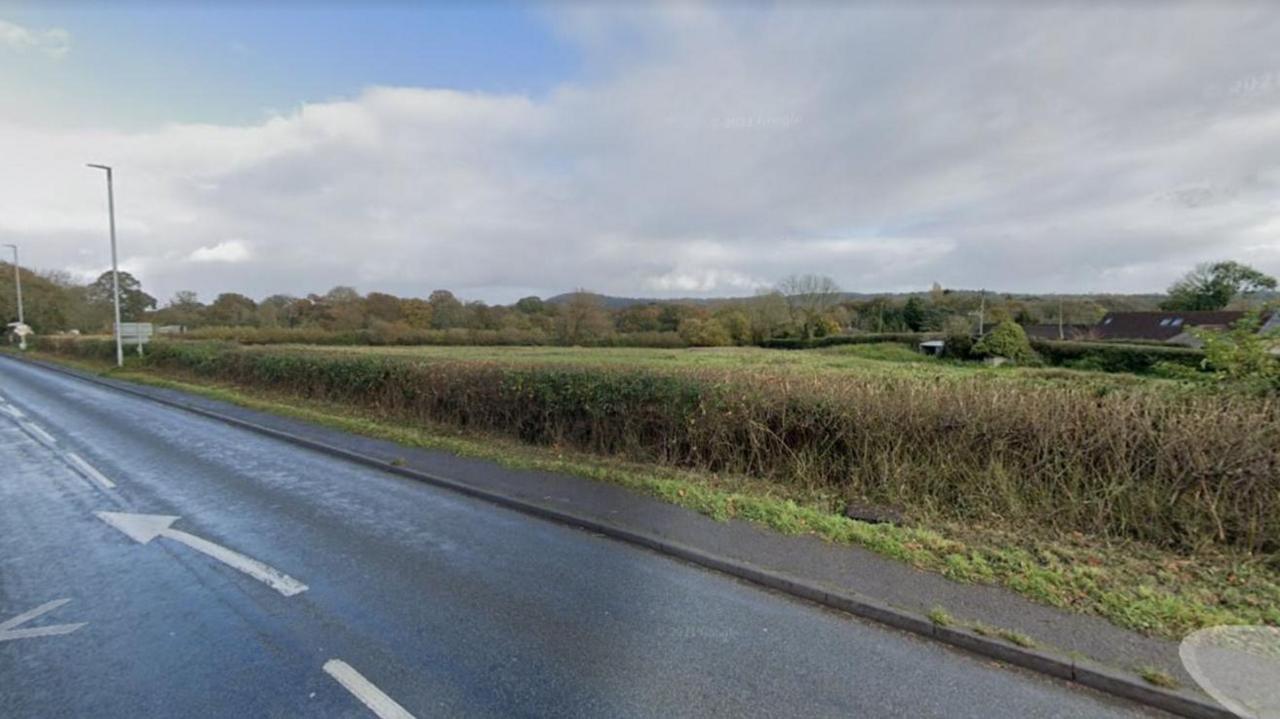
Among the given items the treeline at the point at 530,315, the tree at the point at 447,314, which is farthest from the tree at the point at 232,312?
the tree at the point at 447,314

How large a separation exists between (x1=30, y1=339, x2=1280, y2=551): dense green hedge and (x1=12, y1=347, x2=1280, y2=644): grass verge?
0.34 meters

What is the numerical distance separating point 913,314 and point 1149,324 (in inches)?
971

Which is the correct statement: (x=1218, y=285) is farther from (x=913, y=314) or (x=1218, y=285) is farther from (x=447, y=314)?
Result: (x=447, y=314)

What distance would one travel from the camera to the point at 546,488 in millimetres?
6145

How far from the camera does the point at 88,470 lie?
23.6 ft

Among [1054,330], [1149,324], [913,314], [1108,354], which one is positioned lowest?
[1108,354]

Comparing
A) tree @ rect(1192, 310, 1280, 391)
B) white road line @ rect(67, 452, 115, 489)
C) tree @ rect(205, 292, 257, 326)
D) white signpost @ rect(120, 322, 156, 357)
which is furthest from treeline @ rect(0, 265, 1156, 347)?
tree @ rect(1192, 310, 1280, 391)

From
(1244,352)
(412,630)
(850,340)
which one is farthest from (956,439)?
(850,340)

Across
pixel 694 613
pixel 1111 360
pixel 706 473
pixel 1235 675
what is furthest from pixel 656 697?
pixel 1111 360

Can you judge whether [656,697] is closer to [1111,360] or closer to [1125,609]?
[1125,609]

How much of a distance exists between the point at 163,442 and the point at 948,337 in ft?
178

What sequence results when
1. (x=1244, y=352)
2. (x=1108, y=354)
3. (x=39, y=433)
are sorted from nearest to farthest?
(x=1244, y=352)
(x=39, y=433)
(x=1108, y=354)

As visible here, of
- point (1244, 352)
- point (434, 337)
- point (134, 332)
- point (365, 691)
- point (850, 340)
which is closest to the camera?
point (365, 691)

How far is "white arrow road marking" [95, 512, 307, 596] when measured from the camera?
393cm
